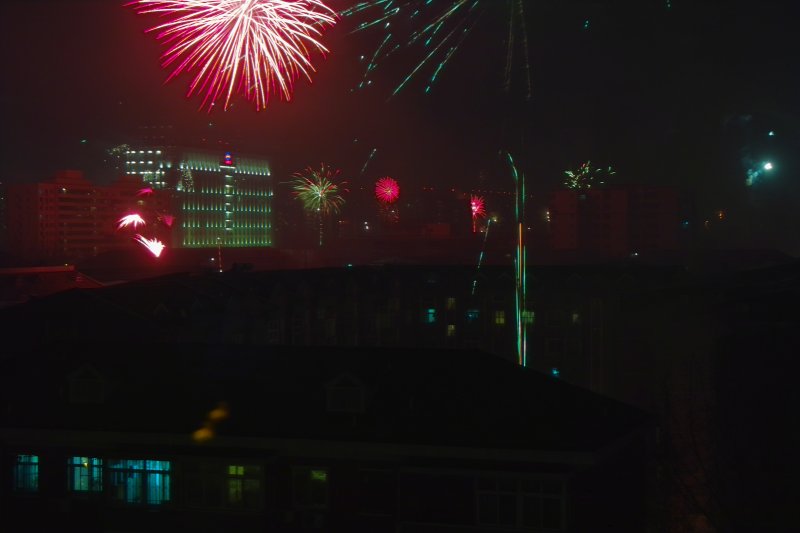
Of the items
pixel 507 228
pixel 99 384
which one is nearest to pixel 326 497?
pixel 99 384

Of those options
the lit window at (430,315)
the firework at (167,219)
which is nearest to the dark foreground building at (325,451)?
the lit window at (430,315)

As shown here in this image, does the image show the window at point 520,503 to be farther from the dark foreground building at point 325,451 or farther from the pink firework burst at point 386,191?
the pink firework burst at point 386,191

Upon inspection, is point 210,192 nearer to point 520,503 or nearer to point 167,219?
point 167,219

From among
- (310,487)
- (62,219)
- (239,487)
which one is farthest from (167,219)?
(310,487)

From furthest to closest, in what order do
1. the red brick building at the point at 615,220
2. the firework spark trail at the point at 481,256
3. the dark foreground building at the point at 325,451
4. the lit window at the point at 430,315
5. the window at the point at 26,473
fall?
the red brick building at the point at 615,220 → the lit window at the point at 430,315 → the firework spark trail at the point at 481,256 → the window at the point at 26,473 → the dark foreground building at the point at 325,451

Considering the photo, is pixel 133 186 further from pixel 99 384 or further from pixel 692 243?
pixel 99 384

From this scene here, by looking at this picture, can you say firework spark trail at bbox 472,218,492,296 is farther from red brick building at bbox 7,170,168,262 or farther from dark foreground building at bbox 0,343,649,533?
red brick building at bbox 7,170,168,262
